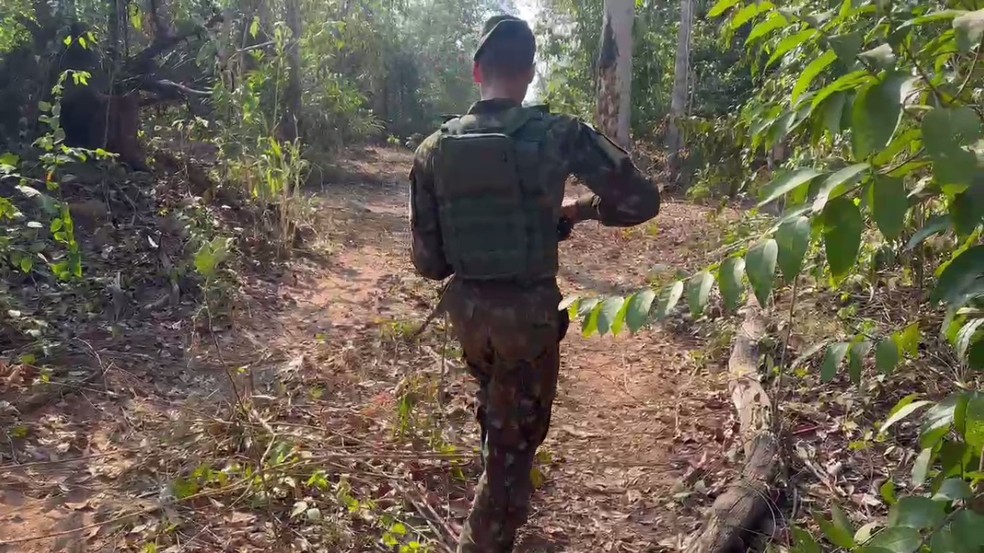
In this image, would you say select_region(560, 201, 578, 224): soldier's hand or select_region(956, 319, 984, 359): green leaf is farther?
select_region(560, 201, 578, 224): soldier's hand

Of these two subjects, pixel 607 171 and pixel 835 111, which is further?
pixel 607 171

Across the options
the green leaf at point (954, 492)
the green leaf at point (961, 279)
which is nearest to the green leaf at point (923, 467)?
the green leaf at point (954, 492)

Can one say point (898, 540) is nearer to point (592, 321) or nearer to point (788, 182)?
point (788, 182)

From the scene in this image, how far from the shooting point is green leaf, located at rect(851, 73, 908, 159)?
94 cm

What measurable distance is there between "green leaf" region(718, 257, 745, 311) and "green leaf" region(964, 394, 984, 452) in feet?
1.17

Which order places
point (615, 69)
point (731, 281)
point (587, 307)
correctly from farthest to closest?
1. point (615, 69)
2. point (587, 307)
3. point (731, 281)

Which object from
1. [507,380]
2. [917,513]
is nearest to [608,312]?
[917,513]

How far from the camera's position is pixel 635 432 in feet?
13.4

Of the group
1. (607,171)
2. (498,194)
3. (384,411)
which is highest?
(607,171)

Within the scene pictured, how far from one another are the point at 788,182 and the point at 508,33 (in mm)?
1650

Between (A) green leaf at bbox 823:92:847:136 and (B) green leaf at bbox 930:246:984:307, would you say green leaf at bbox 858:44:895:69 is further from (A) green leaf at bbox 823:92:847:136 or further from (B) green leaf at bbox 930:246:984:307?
(B) green leaf at bbox 930:246:984:307

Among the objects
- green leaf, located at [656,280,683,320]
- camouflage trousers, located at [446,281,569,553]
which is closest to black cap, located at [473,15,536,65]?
camouflage trousers, located at [446,281,569,553]

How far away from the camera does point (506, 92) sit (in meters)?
2.62

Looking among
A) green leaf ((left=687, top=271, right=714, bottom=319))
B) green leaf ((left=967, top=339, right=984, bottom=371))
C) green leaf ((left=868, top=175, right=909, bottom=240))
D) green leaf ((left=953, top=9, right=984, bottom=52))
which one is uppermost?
green leaf ((left=953, top=9, right=984, bottom=52))
